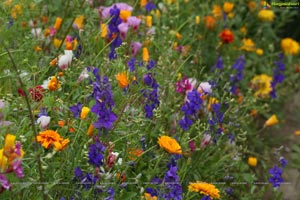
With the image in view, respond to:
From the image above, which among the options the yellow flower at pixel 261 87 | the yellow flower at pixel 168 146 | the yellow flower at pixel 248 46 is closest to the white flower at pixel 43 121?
the yellow flower at pixel 168 146

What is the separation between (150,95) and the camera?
266cm

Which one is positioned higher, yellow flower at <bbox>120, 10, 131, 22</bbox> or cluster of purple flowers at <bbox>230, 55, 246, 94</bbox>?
yellow flower at <bbox>120, 10, 131, 22</bbox>

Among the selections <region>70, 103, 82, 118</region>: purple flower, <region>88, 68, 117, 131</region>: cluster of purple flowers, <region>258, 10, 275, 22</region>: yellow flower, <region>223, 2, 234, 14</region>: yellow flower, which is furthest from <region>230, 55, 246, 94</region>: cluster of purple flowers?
<region>88, 68, 117, 131</region>: cluster of purple flowers

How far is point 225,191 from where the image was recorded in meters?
2.90

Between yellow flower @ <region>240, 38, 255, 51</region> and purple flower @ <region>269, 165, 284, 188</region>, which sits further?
yellow flower @ <region>240, 38, 255, 51</region>

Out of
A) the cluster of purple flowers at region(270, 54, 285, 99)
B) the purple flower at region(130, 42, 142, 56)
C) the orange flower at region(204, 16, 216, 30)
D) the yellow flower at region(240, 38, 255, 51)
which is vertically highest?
the purple flower at region(130, 42, 142, 56)

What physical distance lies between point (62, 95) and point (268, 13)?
8.67 ft

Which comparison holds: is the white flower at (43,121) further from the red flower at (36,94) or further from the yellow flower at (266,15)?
the yellow flower at (266,15)

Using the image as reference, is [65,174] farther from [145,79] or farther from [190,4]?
[190,4]

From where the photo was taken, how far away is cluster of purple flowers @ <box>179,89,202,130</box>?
2.62 metres

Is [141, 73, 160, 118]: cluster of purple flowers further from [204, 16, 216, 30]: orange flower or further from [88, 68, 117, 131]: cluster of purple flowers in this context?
[204, 16, 216, 30]: orange flower

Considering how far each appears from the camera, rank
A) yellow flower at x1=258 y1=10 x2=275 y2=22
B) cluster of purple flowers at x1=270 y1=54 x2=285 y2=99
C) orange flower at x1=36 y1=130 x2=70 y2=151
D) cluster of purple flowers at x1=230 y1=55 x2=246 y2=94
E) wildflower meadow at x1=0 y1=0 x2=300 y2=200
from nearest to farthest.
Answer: orange flower at x1=36 y1=130 x2=70 y2=151
wildflower meadow at x1=0 y1=0 x2=300 y2=200
cluster of purple flowers at x1=230 y1=55 x2=246 y2=94
cluster of purple flowers at x1=270 y1=54 x2=285 y2=99
yellow flower at x1=258 y1=10 x2=275 y2=22

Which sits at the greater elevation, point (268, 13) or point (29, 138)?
point (29, 138)

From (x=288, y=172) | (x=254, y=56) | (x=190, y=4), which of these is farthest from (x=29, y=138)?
(x=254, y=56)
